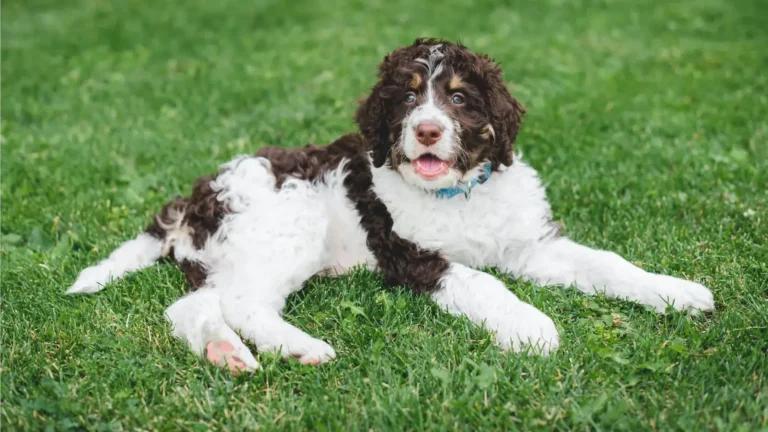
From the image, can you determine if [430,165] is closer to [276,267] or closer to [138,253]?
[276,267]

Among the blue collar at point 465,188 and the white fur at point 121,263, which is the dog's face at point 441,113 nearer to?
the blue collar at point 465,188

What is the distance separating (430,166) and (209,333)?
1.30 m

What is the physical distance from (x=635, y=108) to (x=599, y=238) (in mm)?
2829

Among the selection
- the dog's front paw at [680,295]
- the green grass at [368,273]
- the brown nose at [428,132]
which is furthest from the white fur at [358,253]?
the brown nose at [428,132]

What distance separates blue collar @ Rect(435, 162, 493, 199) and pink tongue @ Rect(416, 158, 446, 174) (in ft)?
0.77

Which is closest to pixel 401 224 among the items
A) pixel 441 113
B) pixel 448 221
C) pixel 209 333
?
pixel 448 221

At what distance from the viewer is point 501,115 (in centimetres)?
361

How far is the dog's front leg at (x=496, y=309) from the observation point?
3033 mm

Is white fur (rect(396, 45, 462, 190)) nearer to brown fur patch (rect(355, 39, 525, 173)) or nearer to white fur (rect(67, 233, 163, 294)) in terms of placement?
brown fur patch (rect(355, 39, 525, 173))

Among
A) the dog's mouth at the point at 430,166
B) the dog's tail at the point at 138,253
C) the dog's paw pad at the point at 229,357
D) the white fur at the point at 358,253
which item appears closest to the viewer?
the dog's paw pad at the point at 229,357

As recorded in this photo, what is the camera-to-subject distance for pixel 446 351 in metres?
3.03

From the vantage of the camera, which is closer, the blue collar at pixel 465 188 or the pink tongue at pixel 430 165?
the pink tongue at pixel 430 165

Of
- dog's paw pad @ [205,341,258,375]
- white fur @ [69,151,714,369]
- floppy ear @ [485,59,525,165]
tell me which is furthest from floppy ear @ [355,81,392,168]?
dog's paw pad @ [205,341,258,375]

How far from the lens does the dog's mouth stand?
349 centimetres
